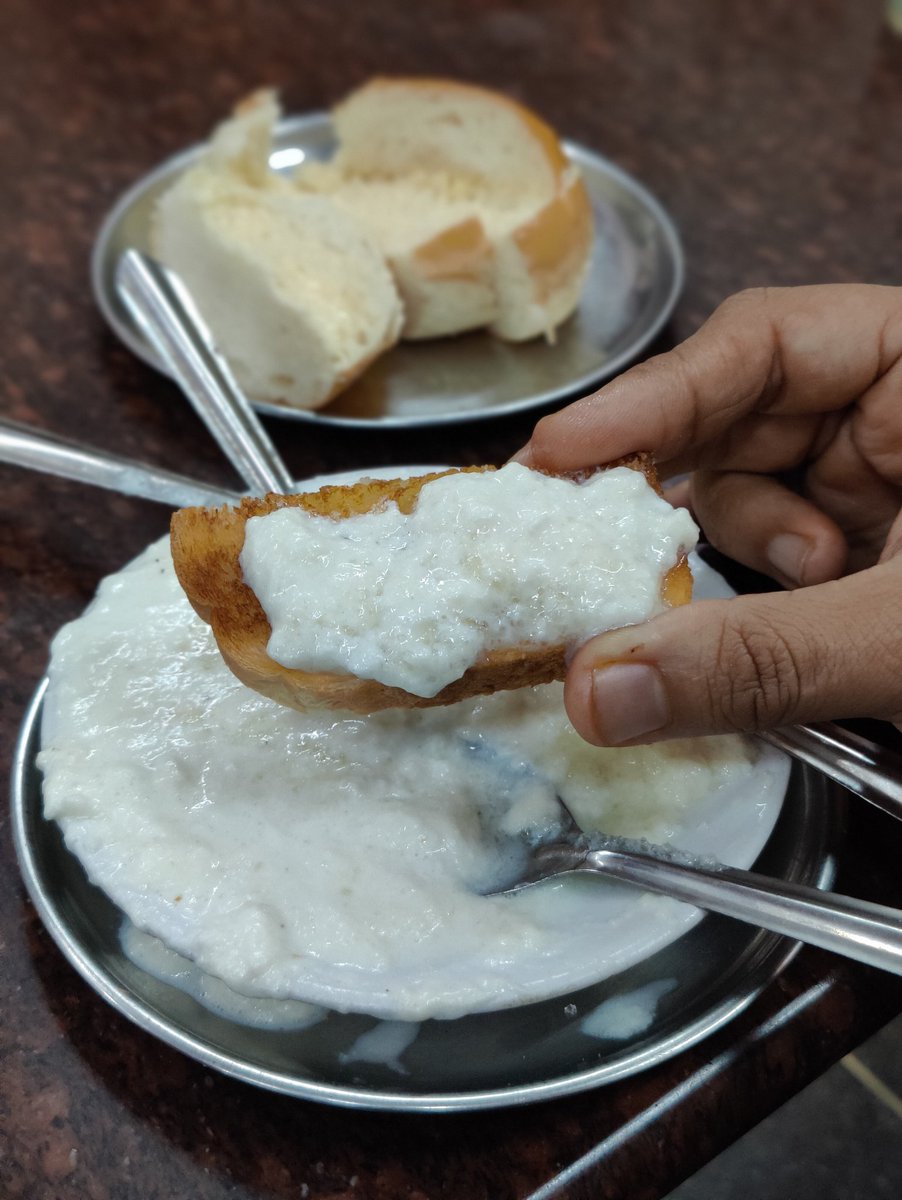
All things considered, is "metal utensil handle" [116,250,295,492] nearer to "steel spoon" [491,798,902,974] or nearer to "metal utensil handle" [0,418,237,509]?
"metal utensil handle" [0,418,237,509]

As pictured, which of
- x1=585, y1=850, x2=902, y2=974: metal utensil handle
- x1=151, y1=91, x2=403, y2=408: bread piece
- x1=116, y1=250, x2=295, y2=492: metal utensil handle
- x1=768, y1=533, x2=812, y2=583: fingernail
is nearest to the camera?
x1=585, y1=850, x2=902, y2=974: metal utensil handle

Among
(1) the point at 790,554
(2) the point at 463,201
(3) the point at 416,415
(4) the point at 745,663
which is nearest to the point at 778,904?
(4) the point at 745,663

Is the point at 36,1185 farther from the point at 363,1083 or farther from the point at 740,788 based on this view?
the point at 740,788

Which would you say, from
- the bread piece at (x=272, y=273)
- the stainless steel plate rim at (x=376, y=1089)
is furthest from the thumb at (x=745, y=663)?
the bread piece at (x=272, y=273)

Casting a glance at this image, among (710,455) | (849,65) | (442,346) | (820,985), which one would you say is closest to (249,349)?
(442,346)

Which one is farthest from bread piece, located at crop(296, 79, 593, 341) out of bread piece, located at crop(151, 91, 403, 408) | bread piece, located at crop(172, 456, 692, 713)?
bread piece, located at crop(172, 456, 692, 713)

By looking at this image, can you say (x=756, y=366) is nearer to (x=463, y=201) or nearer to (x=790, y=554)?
(x=790, y=554)
